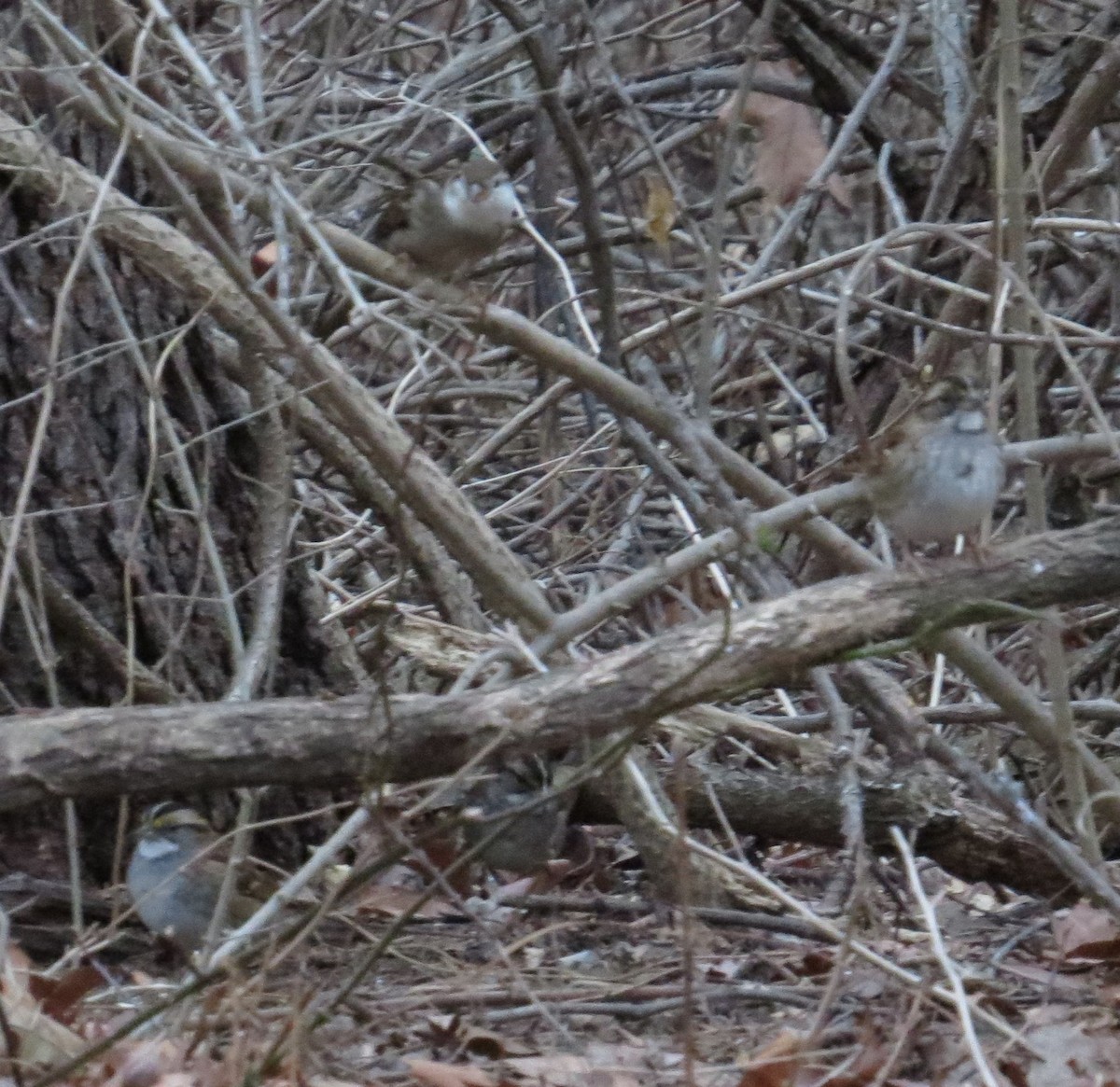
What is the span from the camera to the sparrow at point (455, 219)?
15.2ft

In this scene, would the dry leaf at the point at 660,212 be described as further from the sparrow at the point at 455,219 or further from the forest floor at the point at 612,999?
the forest floor at the point at 612,999

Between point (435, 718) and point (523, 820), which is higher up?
point (435, 718)


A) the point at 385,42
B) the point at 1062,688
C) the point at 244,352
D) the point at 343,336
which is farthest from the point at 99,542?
the point at 385,42

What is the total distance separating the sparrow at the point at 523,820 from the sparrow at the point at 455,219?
1384 mm

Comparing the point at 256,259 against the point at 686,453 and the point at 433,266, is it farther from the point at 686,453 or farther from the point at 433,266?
the point at 686,453

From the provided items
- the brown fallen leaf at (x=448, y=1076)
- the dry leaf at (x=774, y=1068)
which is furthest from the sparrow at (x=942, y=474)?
the brown fallen leaf at (x=448, y=1076)

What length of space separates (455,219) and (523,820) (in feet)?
5.27

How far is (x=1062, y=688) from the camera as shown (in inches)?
156

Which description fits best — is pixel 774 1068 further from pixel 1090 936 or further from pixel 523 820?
pixel 523 820

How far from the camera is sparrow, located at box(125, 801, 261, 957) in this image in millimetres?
4254

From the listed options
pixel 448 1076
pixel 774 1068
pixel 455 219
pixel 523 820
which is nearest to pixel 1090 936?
pixel 774 1068

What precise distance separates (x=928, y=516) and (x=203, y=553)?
5.92ft

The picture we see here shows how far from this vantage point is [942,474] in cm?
427

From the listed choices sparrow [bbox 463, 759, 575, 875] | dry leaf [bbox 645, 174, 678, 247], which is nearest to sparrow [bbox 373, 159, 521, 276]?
dry leaf [bbox 645, 174, 678, 247]
